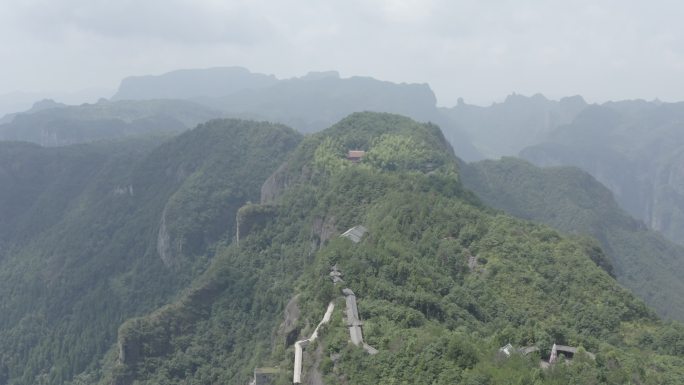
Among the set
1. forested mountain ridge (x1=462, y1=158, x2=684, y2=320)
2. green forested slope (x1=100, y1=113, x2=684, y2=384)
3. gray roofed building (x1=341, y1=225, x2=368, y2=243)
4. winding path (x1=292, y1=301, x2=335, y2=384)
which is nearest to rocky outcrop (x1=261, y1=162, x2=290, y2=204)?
green forested slope (x1=100, y1=113, x2=684, y2=384)

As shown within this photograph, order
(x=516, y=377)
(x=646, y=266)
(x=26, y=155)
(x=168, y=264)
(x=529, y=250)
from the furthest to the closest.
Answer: (x=26, y=155) → (x=646, y=266) → (x=168, y=264) → (x=529, y=250) → (x=516, y=377)

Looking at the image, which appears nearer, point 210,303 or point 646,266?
point 210,303

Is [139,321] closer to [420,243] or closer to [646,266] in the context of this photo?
[420,243]

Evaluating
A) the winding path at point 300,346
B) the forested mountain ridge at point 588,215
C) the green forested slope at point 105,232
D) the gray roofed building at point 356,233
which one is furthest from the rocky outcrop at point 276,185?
the forested mountain ridge at point 588,215

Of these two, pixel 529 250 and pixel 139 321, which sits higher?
pixel 529 250

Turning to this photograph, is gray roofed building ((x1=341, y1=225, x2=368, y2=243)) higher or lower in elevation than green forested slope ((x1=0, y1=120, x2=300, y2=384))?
higher

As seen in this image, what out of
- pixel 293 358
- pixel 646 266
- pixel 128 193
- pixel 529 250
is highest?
pixel 529 250

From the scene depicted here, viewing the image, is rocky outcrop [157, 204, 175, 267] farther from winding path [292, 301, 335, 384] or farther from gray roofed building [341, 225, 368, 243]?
winding path [292, 301, 335, 384]

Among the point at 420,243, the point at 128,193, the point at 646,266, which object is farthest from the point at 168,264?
the point at 646,266
